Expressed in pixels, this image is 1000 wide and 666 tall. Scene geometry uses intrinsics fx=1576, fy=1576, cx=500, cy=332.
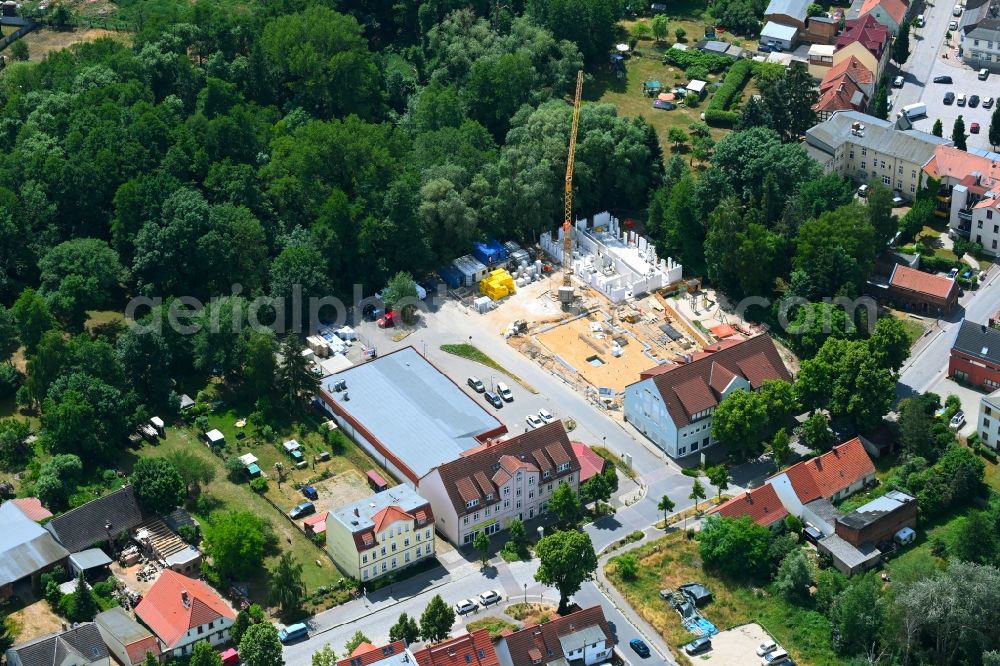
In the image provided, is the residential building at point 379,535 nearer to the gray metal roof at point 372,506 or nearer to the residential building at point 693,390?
the gray metal roof at point 372,506

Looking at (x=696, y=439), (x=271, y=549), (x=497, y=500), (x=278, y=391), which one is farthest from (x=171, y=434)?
(x=696, y=439)

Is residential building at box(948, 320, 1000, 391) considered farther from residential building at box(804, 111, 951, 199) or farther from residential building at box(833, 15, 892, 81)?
residential building at box(833, 15, 892, 81)

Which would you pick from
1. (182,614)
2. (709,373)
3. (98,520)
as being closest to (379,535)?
(182,614)

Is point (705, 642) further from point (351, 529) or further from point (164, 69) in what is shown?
point (164, 69)

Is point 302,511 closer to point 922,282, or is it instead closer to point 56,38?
point 922,282

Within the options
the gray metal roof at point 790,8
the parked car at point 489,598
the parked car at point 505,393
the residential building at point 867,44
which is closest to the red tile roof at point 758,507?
the parked car at point 489,598

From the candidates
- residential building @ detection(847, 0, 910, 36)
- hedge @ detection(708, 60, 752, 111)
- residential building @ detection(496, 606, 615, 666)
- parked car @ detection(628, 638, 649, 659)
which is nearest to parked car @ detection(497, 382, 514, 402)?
residential building @ detection(496, 606, 615, 666)

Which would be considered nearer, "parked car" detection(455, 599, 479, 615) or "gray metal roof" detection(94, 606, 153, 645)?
"gray metal roof" detection(94, 606, 153, 645)
